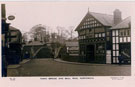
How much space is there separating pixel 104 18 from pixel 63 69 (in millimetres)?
963

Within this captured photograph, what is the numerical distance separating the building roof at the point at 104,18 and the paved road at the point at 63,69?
63 cm

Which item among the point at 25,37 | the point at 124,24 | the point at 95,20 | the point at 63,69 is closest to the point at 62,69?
the point at 63,69

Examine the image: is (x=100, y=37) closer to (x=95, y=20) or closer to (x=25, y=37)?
(x=95, y=20)

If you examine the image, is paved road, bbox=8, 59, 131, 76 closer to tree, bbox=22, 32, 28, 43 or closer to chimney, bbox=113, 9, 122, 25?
tree, bbox=22, 32, 28, 43

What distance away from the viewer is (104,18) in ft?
10.6

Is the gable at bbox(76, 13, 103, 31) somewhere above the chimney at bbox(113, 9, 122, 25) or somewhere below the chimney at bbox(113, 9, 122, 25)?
below

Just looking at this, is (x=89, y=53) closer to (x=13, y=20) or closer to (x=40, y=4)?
(x=40, y=4)

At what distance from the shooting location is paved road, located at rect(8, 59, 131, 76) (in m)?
3.26

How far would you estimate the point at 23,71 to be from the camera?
132 inches

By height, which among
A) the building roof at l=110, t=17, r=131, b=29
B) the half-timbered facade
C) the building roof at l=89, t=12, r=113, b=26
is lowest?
the half-timbered facade

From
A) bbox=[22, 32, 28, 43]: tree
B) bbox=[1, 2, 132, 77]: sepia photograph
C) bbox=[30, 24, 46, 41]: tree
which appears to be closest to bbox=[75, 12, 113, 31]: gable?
bbox=[1, 2, 132, 77]: sepia photograph

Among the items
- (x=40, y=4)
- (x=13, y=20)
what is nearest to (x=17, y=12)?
(x=13, y=20)

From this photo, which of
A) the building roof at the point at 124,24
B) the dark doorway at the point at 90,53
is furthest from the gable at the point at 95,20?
the dark doorway at the point at 90,53

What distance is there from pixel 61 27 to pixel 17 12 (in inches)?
27.5
